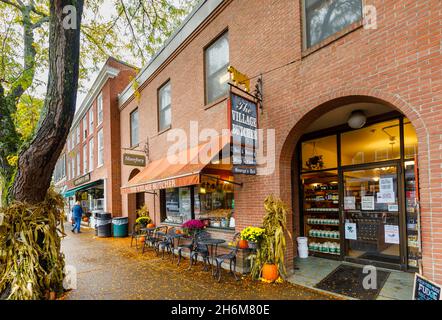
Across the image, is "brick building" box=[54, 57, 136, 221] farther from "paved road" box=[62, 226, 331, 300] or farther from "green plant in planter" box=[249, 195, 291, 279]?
"green plant in planter" box=[249, 195, 291, 279]

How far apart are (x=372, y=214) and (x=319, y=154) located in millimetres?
2183

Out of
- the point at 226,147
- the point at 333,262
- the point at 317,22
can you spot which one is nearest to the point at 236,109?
the point at 226,147

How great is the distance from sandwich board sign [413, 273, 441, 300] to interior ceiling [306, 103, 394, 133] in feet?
12.2

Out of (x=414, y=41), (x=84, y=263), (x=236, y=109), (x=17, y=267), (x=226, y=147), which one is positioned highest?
(x=414, y=41)

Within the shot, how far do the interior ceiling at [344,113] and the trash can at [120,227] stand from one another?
10.6 meters

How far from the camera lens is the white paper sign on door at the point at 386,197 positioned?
20.7 ft

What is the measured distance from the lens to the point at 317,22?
5.93 m

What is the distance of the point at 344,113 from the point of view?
6.68 m

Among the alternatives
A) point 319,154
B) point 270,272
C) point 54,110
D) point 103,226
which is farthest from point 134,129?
point 270,272

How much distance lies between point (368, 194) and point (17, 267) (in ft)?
25.1

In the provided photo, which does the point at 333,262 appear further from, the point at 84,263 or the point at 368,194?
the point at 84,263

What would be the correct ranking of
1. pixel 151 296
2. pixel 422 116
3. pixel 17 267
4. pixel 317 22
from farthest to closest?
pixel 317 22 → pixel 151 296 → pixel 17 267 → pixel 422 116

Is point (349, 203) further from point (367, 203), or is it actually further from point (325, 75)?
point (325, 75)

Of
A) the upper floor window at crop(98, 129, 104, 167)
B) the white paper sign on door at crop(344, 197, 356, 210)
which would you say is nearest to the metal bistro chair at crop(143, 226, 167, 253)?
the white paper sign on door at crop(344, 197, 356, 210)
